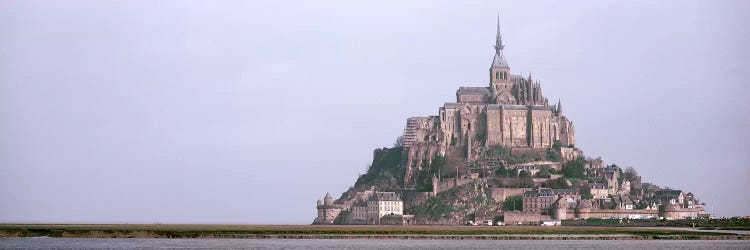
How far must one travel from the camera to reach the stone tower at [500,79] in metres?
182

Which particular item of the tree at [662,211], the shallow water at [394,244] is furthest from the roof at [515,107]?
the shallow water at [394,244]

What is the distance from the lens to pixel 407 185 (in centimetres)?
17488

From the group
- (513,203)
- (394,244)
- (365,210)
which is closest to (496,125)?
(513,203)

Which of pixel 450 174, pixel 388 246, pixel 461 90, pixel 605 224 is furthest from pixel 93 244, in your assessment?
pixel 461 90

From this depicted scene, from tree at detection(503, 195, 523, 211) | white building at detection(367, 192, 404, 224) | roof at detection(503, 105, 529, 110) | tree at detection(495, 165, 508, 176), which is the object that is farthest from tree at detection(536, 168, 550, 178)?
white building at detection(367, 192, 404, 224)

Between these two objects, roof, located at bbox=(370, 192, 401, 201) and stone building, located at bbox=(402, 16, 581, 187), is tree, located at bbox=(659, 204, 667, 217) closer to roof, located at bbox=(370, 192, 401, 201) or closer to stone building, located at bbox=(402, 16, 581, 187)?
stone building, located at bbox=(402, 16, 581, 187)

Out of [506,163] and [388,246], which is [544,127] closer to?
[506,163]

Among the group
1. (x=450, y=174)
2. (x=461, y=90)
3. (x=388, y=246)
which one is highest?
(x=461, y=90)

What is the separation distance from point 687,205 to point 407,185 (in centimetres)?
3656

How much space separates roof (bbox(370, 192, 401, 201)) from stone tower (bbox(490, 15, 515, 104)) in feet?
75.2

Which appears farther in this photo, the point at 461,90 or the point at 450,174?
the point at 461,90

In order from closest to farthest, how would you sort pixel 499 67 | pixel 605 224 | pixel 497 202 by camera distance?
pixel 605 224
pixel 497 202
pixel 499 67

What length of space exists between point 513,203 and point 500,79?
28980mm

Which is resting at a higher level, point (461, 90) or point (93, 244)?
point (461, 90)
